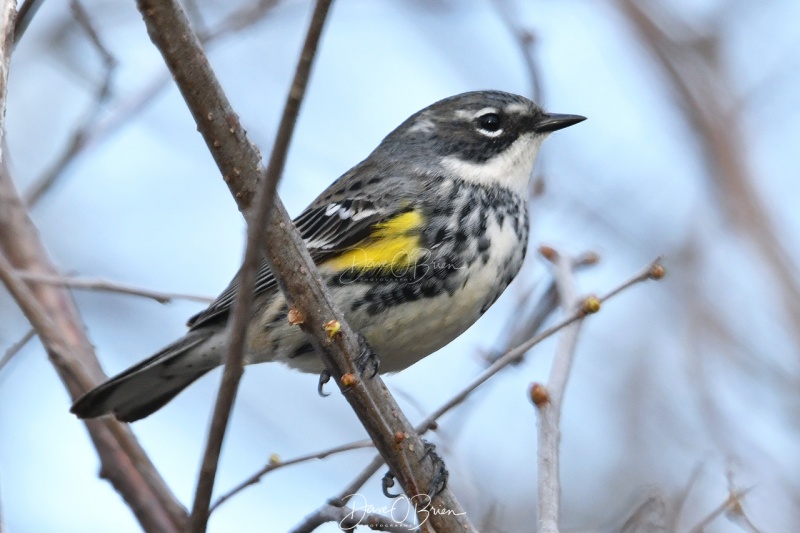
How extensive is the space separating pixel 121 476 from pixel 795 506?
2.84 meters

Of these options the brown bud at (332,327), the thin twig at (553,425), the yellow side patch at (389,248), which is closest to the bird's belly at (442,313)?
the yellow side patch at (389,248)

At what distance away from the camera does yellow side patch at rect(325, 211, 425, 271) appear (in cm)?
406

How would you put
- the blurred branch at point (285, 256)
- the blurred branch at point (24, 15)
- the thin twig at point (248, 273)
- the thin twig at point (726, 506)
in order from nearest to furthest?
the thin twig at point (248, 273), the blurred branch at point (285, 256), the blurred branch at point (24, 15), the thin twig at point (726, 506)

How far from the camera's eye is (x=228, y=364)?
2203 mm

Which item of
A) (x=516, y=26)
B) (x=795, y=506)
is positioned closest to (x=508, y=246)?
(x=516, y=26)

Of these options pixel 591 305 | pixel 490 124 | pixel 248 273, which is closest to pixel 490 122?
pixel 490 124

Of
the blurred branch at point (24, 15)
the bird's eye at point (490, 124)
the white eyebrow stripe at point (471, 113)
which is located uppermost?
the blurred branch at point (24, 15)

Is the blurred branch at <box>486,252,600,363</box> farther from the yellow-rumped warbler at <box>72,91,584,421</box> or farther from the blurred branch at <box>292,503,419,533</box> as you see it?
the blurred branch at <box>292,503,419,533</box>

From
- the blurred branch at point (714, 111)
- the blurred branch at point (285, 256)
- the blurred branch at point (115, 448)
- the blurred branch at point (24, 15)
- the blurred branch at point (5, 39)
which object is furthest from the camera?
the blurred branch at point (714, 111)

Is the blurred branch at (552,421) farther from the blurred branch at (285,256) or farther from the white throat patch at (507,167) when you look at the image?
the white throat patch at (507,167)

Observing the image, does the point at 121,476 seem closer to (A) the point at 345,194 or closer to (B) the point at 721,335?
(A) the point at 345,194

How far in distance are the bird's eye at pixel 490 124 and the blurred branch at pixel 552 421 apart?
4.64ft

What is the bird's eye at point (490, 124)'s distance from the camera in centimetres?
483

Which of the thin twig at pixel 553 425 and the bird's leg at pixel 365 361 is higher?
the bird's leg at pixel 365 361
